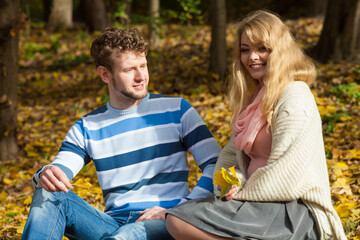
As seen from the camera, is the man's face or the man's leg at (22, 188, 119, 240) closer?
the man's leg at (22, 188, 119, 240)

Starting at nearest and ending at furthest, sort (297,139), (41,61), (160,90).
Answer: (297,139) < (160,90) < (41,61)

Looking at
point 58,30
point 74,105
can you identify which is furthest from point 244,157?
point 58,30

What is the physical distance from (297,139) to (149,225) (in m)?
0.89

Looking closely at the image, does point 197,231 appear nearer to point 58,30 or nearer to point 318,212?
point 318,212

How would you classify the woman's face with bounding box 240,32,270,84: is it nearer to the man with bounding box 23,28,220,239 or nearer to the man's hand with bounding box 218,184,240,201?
the man with bounding box 23,28,220,239

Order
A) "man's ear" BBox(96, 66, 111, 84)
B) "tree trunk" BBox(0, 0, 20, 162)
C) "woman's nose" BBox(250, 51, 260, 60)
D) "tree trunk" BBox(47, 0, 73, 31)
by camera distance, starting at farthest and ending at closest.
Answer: "tree trunk" BBox(47, 0, 73, 31) < "tree trunk" BBox(0, 0, 20, 162) < "man's ear" BBox(96, 66, 111, 84) < "woman's nose" BBox(250, 51, 260, 60)

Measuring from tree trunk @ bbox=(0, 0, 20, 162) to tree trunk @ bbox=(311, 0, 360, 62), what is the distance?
4140 mm

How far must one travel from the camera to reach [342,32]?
21.0ft

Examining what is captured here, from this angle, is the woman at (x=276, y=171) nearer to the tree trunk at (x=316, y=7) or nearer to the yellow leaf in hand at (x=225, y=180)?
the yellow leaf in hand at (x=225, y=180)

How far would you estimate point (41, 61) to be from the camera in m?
9.35

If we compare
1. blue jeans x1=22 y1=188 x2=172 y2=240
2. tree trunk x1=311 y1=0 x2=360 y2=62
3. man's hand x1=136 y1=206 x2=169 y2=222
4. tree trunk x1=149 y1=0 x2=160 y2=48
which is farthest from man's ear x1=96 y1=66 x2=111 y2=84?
tree trunk x1=149 y1=0 x2=160 y2=48

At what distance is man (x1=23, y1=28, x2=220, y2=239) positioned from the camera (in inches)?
106

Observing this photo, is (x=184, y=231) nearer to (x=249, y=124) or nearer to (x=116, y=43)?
(x=249, y=124)

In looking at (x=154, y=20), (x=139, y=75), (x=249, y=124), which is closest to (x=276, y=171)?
(x=249, y=124)
